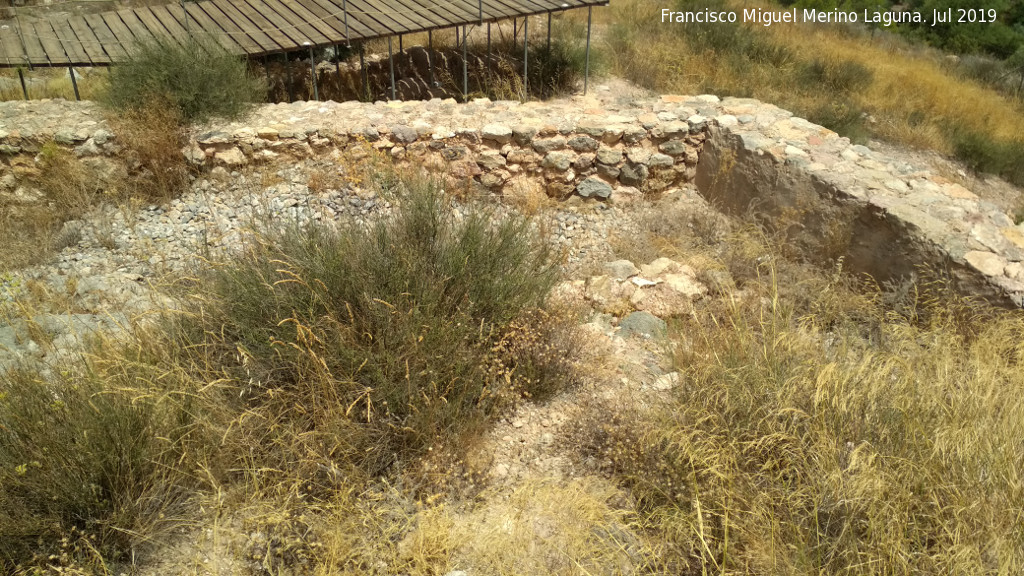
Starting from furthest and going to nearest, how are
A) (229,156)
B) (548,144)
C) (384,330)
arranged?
1. (548,144)
2. (229,156)
3. (384,330)

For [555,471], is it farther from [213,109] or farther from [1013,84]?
[1013,84]

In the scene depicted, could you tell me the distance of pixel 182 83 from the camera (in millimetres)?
4988

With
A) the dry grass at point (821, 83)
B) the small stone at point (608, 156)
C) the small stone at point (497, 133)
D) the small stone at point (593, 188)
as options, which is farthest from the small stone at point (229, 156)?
the dry grass at point (821, 83)

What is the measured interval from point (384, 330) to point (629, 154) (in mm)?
3379

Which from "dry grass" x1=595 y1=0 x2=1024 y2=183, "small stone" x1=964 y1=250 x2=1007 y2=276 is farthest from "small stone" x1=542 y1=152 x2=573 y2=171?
"dry grass" x1=595 y1=0 x2=1024 y2=183

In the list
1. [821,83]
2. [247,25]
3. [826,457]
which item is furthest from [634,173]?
[821,83]

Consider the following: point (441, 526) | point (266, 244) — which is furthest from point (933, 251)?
point (266, 244)

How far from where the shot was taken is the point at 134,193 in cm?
480

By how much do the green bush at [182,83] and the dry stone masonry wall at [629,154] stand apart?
6.5 inches

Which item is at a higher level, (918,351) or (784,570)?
(918,351)

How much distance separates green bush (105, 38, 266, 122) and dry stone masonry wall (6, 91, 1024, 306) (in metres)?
0.17

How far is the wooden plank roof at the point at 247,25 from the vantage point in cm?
560

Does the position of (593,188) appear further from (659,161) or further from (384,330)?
(384,330)

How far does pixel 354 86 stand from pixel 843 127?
18.7 feet
